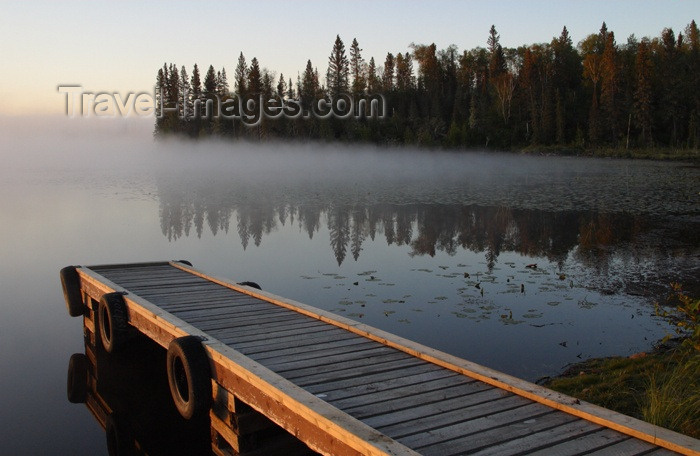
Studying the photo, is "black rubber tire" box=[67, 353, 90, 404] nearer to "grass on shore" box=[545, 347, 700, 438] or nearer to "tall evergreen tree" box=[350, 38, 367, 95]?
"grass on shore" box=[545, 347, 700, 438]

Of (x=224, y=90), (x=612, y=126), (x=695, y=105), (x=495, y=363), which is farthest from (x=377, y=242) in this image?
(x=224, y=90)

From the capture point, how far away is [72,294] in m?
9.57

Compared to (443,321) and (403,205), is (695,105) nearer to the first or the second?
(403,205)

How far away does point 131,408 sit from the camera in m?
7.19

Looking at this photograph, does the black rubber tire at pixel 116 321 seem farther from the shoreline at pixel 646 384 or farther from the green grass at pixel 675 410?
the green grass at pixel 675 410

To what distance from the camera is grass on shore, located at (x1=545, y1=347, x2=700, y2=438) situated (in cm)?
446

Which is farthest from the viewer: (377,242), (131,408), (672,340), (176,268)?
(377,242)

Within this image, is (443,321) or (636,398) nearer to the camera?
(636,398)

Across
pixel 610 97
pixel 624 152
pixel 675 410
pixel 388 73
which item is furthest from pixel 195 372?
pixel 388 73

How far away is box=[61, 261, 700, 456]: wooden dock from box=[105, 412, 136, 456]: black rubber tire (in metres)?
0.91

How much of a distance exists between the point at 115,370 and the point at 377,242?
8.99 metres

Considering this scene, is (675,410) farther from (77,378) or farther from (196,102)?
(196,102)

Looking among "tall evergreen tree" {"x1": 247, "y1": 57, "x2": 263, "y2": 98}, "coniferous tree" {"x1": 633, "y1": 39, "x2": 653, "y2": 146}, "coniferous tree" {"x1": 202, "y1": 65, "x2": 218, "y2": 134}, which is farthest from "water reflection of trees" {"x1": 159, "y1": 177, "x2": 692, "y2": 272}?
"coniferous tree" {"x1": 202, "y1": 65, "x2": 218, "y2": 134}

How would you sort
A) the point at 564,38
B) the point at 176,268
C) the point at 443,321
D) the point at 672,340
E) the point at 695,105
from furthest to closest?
the point at 564,38
the point at 695,105
the point at 176,268
the point at 443,321
the point at 672,340
